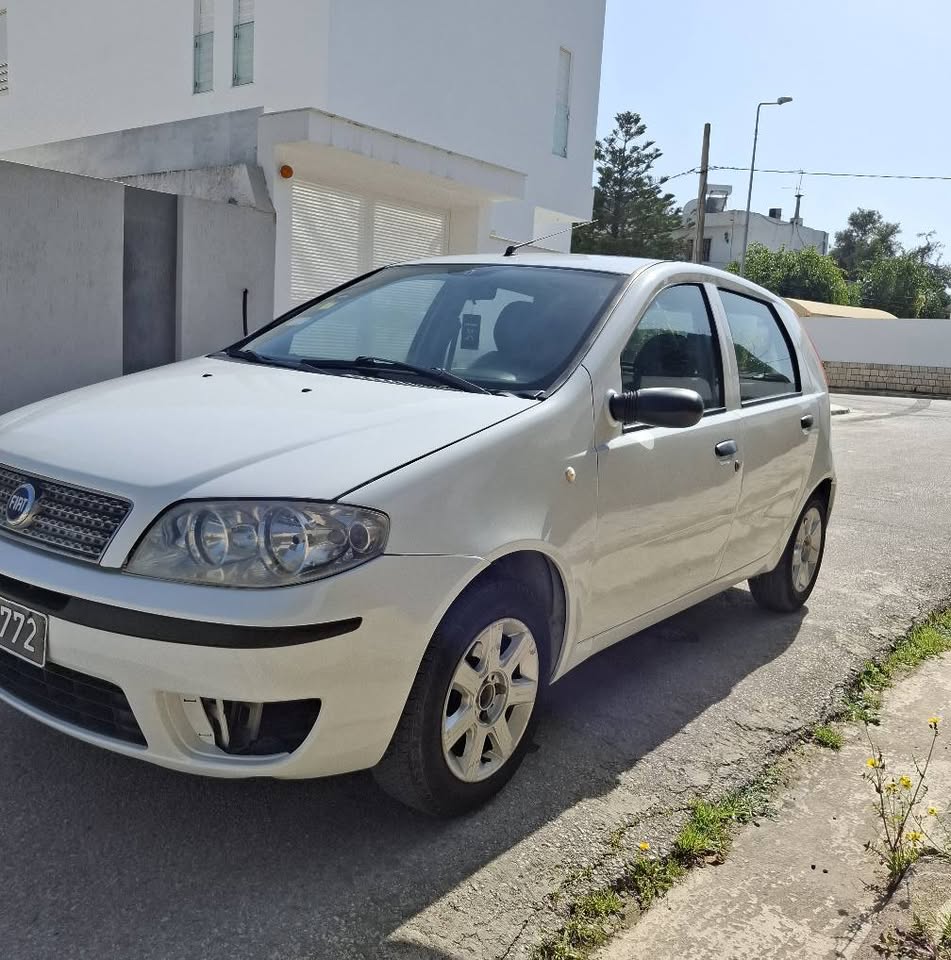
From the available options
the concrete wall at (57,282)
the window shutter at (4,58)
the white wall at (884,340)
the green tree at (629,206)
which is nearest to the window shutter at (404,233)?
the concrete wall at (57,282)

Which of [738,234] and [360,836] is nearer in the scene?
[360,836]

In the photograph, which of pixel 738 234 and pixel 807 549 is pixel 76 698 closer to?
pixel 807 549

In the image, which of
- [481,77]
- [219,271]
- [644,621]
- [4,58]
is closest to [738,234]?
[481,77]

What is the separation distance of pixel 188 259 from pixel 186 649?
8.04 metres

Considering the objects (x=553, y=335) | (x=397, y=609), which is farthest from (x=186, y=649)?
(x=553, y=335)

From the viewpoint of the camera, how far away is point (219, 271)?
10.0 metres

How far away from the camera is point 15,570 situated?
2459 mm

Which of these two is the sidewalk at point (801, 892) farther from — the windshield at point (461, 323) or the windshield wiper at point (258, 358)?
the windshield wiper at point (258, 358)

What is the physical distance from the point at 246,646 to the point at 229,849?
690mm

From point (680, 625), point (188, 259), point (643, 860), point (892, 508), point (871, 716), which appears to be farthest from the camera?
point (188, 259)

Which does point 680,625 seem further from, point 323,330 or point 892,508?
point 892,508

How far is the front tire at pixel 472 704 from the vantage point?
2.57 metres

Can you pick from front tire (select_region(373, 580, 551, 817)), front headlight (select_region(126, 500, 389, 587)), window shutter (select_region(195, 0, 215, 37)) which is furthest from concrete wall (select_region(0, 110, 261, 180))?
front headlight (select_region(126, 500, 389, 587))

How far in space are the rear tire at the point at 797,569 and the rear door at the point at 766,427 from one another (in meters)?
0.24
